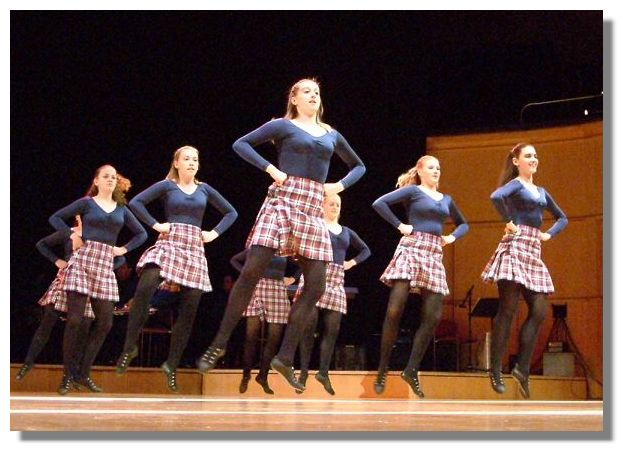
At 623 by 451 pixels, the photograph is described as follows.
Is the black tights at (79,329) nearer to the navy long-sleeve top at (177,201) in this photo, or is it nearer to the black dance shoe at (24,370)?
the black dance shoe at (24,370)

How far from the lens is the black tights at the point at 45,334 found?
7004mm

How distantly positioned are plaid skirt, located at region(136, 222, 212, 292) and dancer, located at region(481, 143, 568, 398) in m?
1.74

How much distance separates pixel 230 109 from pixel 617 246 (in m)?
5.59

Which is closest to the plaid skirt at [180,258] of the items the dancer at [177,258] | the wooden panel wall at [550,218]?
the dancer at [177,258]

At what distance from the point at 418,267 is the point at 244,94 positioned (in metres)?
2.92

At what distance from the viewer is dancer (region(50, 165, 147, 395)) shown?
22.0ft

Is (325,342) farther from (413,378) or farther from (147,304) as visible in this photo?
(147,304)

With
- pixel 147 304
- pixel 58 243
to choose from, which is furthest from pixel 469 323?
pixel 147 304

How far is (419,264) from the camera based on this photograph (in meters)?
6.75

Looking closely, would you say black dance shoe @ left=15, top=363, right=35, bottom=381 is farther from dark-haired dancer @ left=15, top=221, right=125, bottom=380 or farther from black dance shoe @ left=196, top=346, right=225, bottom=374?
black dance shoe @ left=196, top=346, right=225, bottom=374

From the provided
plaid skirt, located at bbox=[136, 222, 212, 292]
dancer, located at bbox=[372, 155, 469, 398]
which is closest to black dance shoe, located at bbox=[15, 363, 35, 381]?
plaid skirt, located at bbox=[136, 222, 212, 292]
